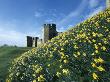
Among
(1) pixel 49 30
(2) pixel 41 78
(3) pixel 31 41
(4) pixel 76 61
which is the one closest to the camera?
(2) pixel 41 78

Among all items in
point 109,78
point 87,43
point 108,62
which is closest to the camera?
point 109,78

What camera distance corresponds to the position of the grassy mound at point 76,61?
48.9ft

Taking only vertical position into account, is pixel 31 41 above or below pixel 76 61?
above

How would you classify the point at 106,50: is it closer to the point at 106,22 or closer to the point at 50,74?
the point at 50,74

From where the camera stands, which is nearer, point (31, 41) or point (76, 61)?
point (76, 61)

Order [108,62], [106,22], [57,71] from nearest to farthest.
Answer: [108,62], [57,71], [106,22]

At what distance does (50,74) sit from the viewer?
16203 mm

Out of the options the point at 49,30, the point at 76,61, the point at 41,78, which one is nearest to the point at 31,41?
the point at 49,30

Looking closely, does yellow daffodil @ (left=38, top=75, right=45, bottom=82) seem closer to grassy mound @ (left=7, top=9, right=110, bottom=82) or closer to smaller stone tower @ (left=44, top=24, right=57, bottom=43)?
grassy mound @ (left=7, top=9, right=110, bottom=82)

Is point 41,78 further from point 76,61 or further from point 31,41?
point 31,41

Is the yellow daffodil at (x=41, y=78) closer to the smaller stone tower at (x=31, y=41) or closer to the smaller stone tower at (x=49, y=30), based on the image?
the smaller stone tower at (x=49, y=30)

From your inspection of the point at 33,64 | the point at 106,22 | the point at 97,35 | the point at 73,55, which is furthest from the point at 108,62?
the point at 106,22

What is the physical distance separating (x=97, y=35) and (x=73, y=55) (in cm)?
264

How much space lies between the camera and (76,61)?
16.3 m
